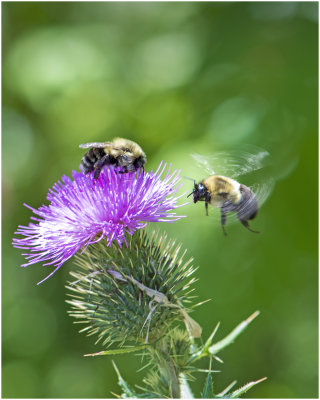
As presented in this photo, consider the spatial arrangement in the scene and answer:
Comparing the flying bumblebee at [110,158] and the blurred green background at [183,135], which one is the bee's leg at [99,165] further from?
the blurred green background at [183,135]

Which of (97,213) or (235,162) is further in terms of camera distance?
(235,162)

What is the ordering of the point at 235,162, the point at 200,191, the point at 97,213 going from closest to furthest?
the point at 97,213 < the point at 200,191 < the point at 235,162

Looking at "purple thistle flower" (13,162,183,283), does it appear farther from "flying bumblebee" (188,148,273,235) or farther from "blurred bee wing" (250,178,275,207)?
"blurred bee wing" (250,178,275,207)

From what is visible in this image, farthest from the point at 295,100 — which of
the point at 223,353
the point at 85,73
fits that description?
the point at 223,353

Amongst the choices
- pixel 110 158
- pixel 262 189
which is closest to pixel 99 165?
pixel 110 158

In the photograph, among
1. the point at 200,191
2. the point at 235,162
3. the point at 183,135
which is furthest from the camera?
the point at 183,135

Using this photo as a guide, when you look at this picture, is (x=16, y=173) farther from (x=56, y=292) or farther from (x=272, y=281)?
(x=272, y=281)

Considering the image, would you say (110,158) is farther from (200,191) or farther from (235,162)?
(235,162)

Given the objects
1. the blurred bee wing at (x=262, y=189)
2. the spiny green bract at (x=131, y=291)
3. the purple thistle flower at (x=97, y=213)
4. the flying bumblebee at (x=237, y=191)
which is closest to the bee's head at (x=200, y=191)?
the flying bumblebee at (x=237, y=191)
